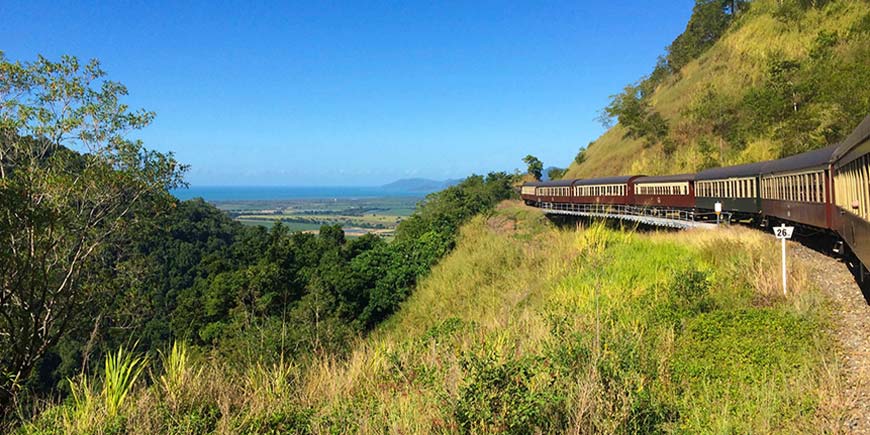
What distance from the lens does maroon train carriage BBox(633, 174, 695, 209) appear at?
23438 mm

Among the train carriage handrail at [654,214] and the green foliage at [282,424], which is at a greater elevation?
the train carriage handrail at [654,214]

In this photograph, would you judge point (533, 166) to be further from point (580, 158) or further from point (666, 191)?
point (666, 191)

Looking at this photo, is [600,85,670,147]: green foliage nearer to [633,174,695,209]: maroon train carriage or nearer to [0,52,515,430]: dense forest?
[633,174,695,209]: maroon train carriage

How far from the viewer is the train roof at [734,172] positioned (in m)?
17.8

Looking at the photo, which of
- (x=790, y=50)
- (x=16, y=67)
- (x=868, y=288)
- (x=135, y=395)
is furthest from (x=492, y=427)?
(x=790, y=50)

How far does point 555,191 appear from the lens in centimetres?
3619

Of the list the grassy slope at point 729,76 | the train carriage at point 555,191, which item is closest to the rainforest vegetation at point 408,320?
the train carriage at point 555,191

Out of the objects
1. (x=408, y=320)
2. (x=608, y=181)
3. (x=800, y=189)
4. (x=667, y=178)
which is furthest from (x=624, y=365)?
(x=608, y=181)

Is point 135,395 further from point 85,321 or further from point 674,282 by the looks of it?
point 85,321

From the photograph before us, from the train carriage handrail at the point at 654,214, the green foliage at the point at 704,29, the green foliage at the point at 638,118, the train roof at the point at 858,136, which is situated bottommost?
the train carriage handrail at the point at 654,214

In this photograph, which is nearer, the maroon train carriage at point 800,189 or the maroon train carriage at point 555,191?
the maroon train carriage at point 800,189

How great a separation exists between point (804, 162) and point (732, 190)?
6.77 m

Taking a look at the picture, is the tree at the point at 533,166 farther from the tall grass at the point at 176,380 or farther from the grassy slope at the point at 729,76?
the tall grass at the point at 176,380

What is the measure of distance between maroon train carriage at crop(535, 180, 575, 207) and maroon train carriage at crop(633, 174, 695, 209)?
21.4 ft
